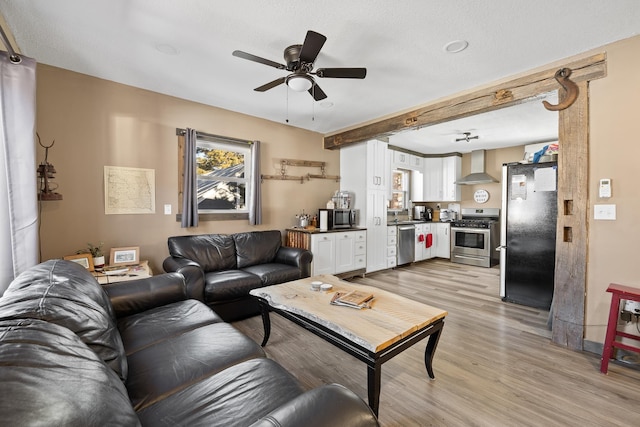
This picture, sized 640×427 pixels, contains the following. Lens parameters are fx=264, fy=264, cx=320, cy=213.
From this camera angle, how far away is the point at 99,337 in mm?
1156

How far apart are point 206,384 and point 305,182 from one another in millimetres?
3856

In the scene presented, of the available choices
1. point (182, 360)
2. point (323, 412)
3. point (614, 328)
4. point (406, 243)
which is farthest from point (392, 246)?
point (323, 412)

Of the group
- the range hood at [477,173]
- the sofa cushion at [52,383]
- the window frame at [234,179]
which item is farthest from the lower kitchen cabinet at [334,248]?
the sofa cushion at [52,383]

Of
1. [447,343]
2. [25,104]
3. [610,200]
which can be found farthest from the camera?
[447,343]

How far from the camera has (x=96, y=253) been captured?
2.79 meters

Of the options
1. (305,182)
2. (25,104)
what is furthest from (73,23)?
(305,182)

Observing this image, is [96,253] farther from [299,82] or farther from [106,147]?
[299,82]

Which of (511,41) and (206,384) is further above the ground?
(511,41)

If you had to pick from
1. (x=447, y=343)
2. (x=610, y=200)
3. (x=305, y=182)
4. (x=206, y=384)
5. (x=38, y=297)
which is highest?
(x=305, y=182)

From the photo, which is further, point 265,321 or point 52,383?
point 265,321

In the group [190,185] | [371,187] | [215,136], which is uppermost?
[215,136]

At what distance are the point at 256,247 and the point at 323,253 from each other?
1.07 metres

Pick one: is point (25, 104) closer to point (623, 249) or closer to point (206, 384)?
point (206, 384)

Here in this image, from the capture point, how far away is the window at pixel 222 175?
149 inches
